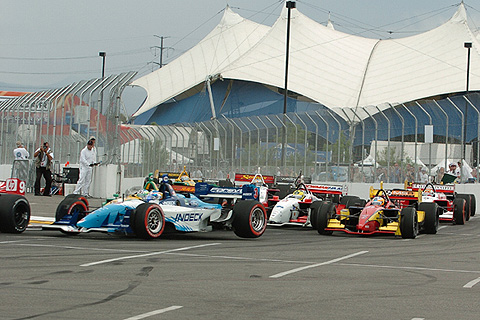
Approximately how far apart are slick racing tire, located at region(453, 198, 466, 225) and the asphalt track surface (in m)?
5.87

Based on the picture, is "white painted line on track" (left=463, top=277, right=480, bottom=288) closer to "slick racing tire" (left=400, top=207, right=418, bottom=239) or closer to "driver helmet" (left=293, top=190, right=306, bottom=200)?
"slick racing tire" (left=400, top=207, right=418, bottom=239)

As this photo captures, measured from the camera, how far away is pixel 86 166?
24.6 metres

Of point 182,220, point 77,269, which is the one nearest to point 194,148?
point 182,220

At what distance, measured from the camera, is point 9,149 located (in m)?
33.1

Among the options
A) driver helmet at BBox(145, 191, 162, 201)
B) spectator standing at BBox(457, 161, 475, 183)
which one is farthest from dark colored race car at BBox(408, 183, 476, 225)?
driver helmet at BBox(145, 191, 162, 201)

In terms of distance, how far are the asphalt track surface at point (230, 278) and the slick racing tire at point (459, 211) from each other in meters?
5.87

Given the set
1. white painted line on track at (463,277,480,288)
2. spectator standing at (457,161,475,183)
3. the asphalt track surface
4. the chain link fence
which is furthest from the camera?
the chain link fence

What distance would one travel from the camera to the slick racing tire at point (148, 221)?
12.7 m

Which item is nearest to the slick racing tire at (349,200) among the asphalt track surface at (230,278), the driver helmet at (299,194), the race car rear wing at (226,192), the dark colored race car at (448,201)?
the driver helmet at (299,194)

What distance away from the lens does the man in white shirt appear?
24469 millimetres

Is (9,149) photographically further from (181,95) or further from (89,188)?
(181,95)

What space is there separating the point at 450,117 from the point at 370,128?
2892mm

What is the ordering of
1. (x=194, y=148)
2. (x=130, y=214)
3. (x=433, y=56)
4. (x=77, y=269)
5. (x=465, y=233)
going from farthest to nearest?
1. (x=433, y=56)
2. (x=194, y=148)
3. (x=465, y=233)
4. (x=130, y=214)
5. (x=77, y=269)

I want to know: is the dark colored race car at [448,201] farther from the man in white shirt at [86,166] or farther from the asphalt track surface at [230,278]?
the man in white shirt at [86,166]
